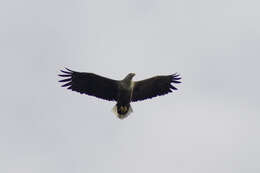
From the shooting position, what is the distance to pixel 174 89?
42.2 meters

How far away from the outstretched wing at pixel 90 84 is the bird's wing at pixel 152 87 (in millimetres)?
802

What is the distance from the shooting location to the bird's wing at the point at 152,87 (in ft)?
137

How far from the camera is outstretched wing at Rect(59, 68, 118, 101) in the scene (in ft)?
135

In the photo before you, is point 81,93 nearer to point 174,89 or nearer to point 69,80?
point 69,80

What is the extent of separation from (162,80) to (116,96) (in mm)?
1704

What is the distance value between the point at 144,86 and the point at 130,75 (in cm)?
76

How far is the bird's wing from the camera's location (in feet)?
137

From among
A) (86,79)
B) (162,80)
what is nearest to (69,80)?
(86,79)

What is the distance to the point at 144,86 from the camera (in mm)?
41719

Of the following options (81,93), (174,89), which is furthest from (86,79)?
(174,89)

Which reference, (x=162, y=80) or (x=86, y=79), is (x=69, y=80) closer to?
(x=86, y=79)

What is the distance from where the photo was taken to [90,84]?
135 ft

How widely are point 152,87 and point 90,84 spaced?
2.09 m

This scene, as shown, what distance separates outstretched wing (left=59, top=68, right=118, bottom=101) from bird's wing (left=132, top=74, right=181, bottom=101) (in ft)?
2.63
